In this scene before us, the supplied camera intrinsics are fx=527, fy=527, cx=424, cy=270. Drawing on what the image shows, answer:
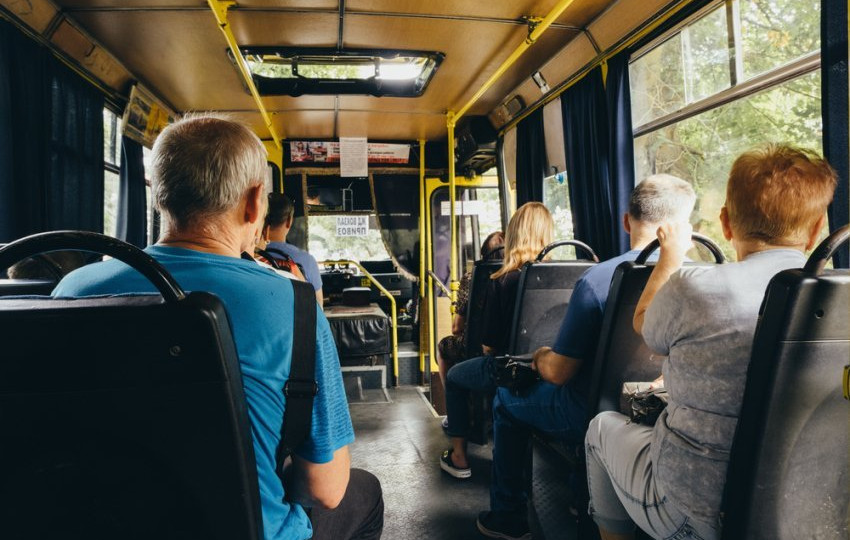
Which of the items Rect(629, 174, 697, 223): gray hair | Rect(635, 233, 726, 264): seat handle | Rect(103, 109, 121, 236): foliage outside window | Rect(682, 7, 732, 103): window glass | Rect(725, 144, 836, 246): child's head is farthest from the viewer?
Rect(103, 109, 121, 236): foliage outside window

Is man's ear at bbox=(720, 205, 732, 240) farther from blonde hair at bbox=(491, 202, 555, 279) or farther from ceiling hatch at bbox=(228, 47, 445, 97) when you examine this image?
ceiling hatch at bbox=(228, 47, 445, 97)

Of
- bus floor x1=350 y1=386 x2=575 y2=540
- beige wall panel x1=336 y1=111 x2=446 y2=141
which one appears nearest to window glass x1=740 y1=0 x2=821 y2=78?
bus floor x1=350 y1=386 x2=575 y2=540

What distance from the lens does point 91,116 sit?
3596 mm

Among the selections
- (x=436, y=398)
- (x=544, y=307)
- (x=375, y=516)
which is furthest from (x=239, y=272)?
(x=436, y=398)

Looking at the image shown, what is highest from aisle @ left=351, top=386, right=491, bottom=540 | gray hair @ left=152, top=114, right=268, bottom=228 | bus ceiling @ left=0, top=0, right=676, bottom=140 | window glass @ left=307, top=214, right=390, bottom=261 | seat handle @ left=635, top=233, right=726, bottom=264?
bus ceiling @ left=0, top=0, right=676, bottom=140

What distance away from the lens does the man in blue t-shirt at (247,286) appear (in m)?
0.94

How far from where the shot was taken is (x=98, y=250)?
30.3 inches

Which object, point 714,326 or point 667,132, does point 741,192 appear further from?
point 667,132

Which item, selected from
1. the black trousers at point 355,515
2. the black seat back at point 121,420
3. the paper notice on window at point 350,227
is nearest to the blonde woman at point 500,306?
the black trousers at point 355,515

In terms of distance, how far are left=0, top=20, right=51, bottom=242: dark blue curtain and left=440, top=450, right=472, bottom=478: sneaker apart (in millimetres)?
A: 2625

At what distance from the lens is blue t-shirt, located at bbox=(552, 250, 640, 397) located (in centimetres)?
191

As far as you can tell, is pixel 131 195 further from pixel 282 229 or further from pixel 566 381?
pixel 566 381

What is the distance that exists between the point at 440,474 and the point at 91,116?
3.30m

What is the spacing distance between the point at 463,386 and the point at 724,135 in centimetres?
191
